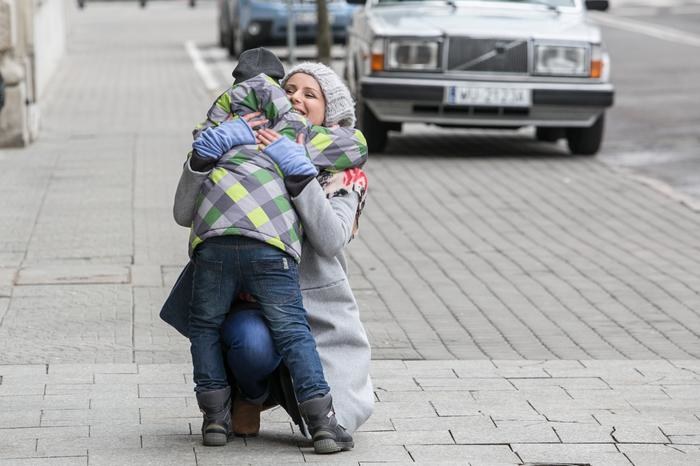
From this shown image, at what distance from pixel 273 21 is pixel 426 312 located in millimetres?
18430

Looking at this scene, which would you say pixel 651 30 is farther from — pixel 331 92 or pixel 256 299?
pixel 256 299

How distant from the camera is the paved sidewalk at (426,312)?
18.4ft

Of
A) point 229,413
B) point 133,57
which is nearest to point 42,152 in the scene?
point 229,413

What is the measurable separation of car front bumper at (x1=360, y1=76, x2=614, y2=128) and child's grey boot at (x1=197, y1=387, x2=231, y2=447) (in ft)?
28.7

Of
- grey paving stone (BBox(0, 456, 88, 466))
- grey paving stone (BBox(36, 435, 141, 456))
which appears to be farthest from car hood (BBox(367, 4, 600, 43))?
grey paving stone (BBox(0, 456, 88, 466))

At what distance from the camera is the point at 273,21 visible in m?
26.1

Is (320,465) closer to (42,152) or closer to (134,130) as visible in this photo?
(42,152)

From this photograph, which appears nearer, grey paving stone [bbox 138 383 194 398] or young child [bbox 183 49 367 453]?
young child [bbox 183 49 367 453]

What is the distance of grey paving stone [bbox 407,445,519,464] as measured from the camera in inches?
210

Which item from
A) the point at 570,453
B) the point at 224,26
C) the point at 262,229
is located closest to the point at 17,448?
the point at 262,229

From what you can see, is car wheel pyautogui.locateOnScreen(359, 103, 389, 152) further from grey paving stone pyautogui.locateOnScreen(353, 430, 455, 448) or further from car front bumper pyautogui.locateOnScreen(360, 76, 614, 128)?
grey paving stone pyautogui.locateOnScreen(353, 430, 455, 448)

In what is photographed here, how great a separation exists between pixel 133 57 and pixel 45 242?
1723 cm

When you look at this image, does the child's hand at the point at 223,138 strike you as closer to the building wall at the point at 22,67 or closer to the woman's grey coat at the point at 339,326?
the woman's grey coat at the point at 339,326

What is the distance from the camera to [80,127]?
16250 mm
